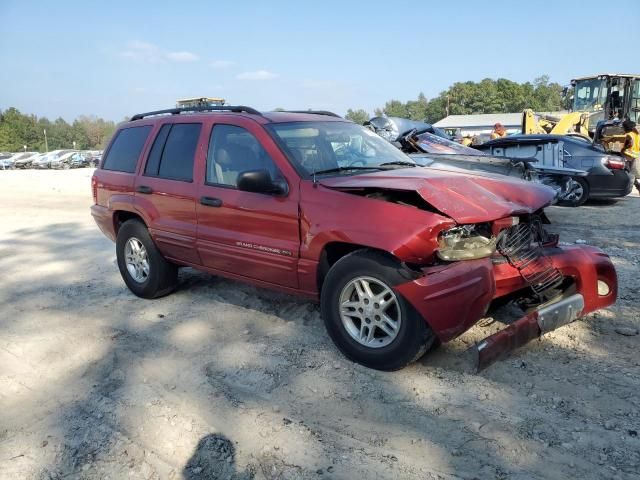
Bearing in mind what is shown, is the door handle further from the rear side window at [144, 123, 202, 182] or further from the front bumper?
the front bumper

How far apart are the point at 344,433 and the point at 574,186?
9923 millimetres

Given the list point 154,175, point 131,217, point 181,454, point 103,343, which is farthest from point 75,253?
point 181,454

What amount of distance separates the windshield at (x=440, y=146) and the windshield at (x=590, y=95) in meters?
12.8

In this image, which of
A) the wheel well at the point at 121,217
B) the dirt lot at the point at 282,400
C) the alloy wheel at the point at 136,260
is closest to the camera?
the dirt lot at the point at 282,400

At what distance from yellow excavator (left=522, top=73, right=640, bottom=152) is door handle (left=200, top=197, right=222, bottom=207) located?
51.9 ft

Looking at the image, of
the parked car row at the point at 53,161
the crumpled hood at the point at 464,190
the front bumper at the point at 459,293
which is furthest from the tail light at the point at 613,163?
the parked car row at the point at 53,161

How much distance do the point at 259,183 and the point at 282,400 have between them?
153 centimetres

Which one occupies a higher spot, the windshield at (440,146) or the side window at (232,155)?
the side window at (232,155)

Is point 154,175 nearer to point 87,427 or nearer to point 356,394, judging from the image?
point 87,427

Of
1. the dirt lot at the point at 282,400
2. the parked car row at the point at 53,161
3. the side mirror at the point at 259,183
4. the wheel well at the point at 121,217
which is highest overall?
the side mirror at the point at 259,183

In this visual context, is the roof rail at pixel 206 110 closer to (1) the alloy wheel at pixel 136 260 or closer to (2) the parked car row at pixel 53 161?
(1) the alloy wheel at pixel 136 260

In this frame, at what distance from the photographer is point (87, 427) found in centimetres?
314

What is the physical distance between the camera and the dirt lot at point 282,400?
2727 millimetres

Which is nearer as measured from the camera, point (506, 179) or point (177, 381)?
point (177, 381)
